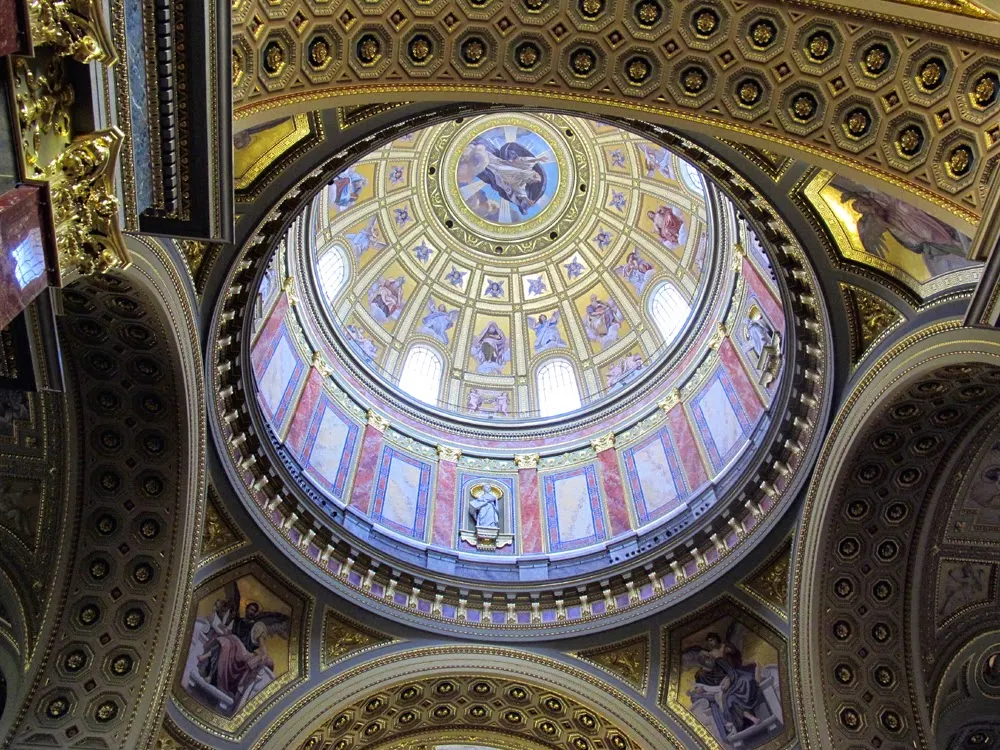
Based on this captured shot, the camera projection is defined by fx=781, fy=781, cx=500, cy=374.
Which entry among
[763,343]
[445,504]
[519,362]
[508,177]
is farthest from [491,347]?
[763,343]

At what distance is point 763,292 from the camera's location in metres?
18.5

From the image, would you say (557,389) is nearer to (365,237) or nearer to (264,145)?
(365,237)

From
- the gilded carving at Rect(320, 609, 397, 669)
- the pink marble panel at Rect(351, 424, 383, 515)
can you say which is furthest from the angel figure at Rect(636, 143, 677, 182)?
the gilded carving at Rect(320, 609, 397, 669)

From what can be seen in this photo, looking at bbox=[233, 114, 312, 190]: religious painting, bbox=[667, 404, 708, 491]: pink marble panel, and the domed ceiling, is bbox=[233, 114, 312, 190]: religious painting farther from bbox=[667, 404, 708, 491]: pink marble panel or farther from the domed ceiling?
bbox=[667, 404, 708, 491]: pink marble panel

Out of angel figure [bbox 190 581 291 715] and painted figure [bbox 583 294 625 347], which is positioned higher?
painted figure [bbox 583 294 625 347]

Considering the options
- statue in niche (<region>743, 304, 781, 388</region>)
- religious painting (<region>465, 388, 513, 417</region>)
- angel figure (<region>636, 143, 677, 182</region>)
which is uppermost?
angel figure (<region>636, 143, 677, 182</region>)

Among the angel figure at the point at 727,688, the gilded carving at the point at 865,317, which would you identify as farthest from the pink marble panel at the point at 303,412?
the gilded carving at the point at 865,317

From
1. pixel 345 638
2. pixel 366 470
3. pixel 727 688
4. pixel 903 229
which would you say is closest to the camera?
pixel 903 229

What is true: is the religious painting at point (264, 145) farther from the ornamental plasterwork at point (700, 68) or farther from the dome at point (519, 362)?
the ornamental plasterwork at point (700, 68)

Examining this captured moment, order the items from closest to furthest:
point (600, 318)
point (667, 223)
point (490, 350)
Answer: point (667, 223)
point (600, 318)
point (490, 350)

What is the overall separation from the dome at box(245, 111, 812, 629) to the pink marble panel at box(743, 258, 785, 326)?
0.09 meters

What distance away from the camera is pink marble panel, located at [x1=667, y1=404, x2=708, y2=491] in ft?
65.8

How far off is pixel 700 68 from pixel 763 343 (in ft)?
32.1

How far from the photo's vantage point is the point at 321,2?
8.92 metres
